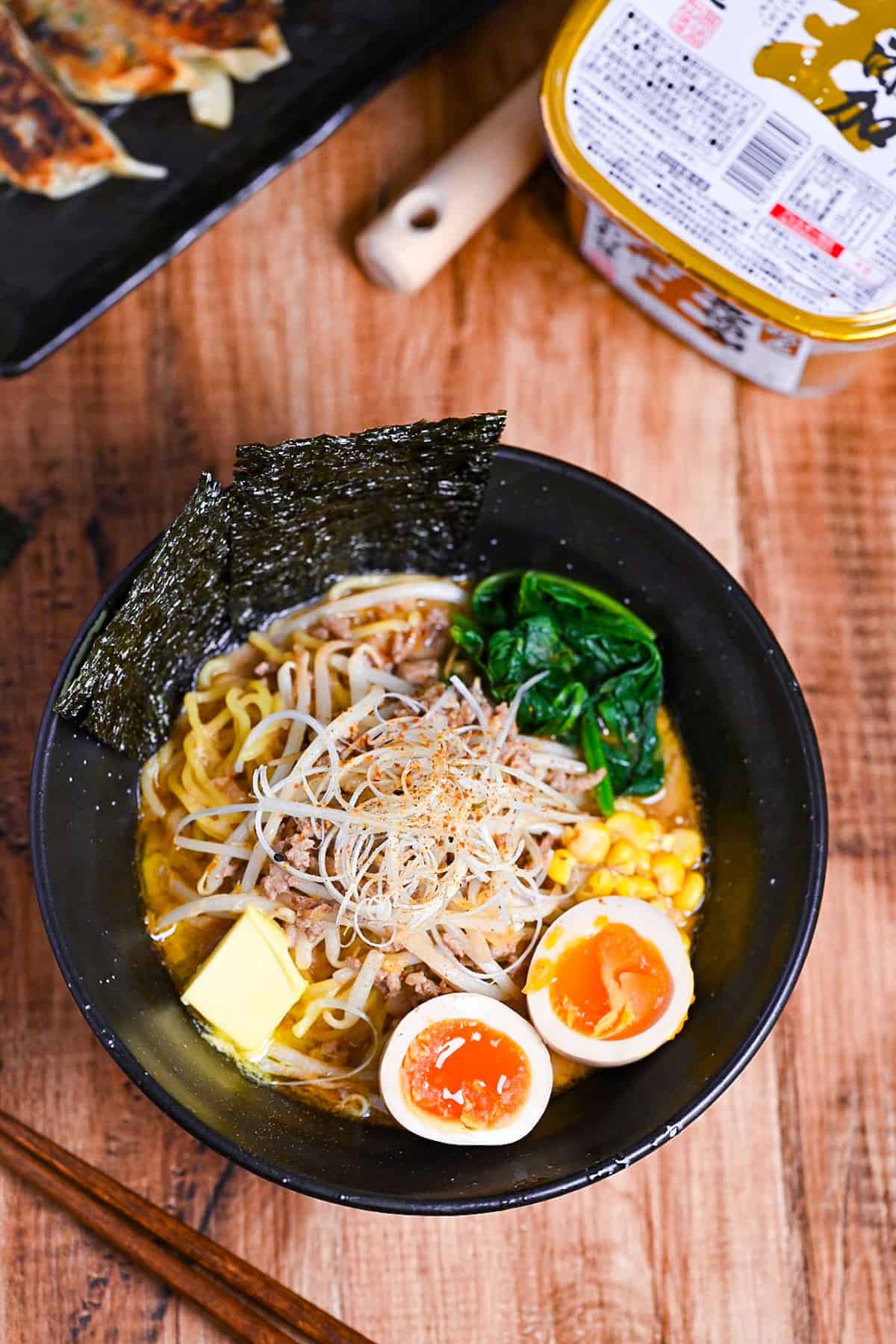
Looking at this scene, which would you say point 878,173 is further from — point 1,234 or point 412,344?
point 1,234

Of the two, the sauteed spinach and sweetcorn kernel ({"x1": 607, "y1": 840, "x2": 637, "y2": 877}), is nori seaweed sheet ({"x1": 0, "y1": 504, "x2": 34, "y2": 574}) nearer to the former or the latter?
the sauteed spinach

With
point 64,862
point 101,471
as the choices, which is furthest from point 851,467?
point 64,862

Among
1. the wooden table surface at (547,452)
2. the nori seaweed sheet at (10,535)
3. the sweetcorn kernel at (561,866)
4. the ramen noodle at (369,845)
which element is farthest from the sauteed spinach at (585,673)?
the nori seaweed sheet at (10,535)

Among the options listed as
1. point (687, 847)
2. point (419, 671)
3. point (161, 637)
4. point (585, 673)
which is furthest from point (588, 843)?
point (161, 637)

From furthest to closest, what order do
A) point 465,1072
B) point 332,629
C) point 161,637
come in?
point 332,629, point 161,637, point 465,1072

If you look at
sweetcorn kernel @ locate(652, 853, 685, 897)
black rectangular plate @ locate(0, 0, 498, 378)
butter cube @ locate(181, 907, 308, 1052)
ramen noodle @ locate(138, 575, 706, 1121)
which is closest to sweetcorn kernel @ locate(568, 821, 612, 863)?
ramen noodle @ locate(138, 575, 706, 1121)

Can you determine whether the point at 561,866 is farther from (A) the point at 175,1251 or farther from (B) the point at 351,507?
(A) the point at 175,1251

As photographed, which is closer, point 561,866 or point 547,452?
point 561,866
